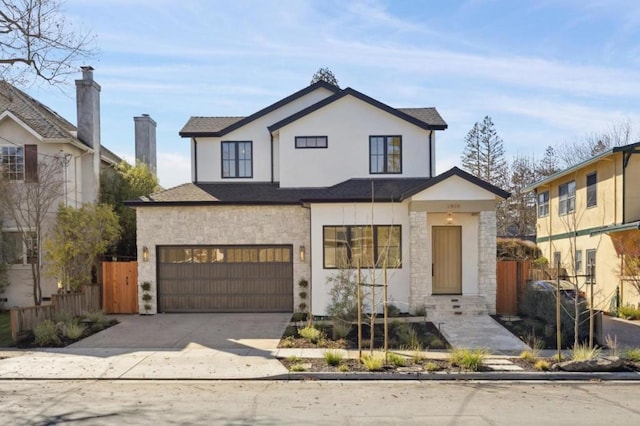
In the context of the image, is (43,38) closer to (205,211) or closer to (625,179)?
(205,211)

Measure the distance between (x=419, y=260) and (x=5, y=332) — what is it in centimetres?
1214

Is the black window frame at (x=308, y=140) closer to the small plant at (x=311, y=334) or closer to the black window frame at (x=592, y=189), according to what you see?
the small plant at (x=311, y=334)

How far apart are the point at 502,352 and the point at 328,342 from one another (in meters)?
4.01

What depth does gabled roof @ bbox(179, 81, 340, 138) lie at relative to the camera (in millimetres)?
18812

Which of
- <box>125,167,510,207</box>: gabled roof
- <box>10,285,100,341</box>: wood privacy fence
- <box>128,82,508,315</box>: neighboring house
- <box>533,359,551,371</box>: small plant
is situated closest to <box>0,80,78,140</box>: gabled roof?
<box>125,167,510,207</box>: gabled roof

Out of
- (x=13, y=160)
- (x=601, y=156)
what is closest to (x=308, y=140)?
(x=601, y=156)

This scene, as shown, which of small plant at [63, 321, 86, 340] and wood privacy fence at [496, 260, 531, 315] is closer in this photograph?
small plant at [63, 321, 86, 340]

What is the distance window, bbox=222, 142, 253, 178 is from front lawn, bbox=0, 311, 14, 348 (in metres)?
8.71

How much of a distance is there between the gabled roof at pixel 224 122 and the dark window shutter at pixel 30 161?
525 centimetres

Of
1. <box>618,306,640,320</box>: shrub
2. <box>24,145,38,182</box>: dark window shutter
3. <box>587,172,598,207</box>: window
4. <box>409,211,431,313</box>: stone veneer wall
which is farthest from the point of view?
<box>587,172,598,207</box>: window

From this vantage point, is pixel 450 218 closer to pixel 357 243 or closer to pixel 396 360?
pixel 357 243

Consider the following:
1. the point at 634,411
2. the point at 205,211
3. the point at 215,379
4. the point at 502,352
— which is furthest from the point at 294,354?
the point at 205,211

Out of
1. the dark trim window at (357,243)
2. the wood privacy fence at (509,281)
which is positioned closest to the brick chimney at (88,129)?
the dark trim window at (357,243)

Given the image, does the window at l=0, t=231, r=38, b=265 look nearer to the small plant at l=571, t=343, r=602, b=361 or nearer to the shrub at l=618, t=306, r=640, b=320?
the small plant at l=571, t=343, r=602, b=361
